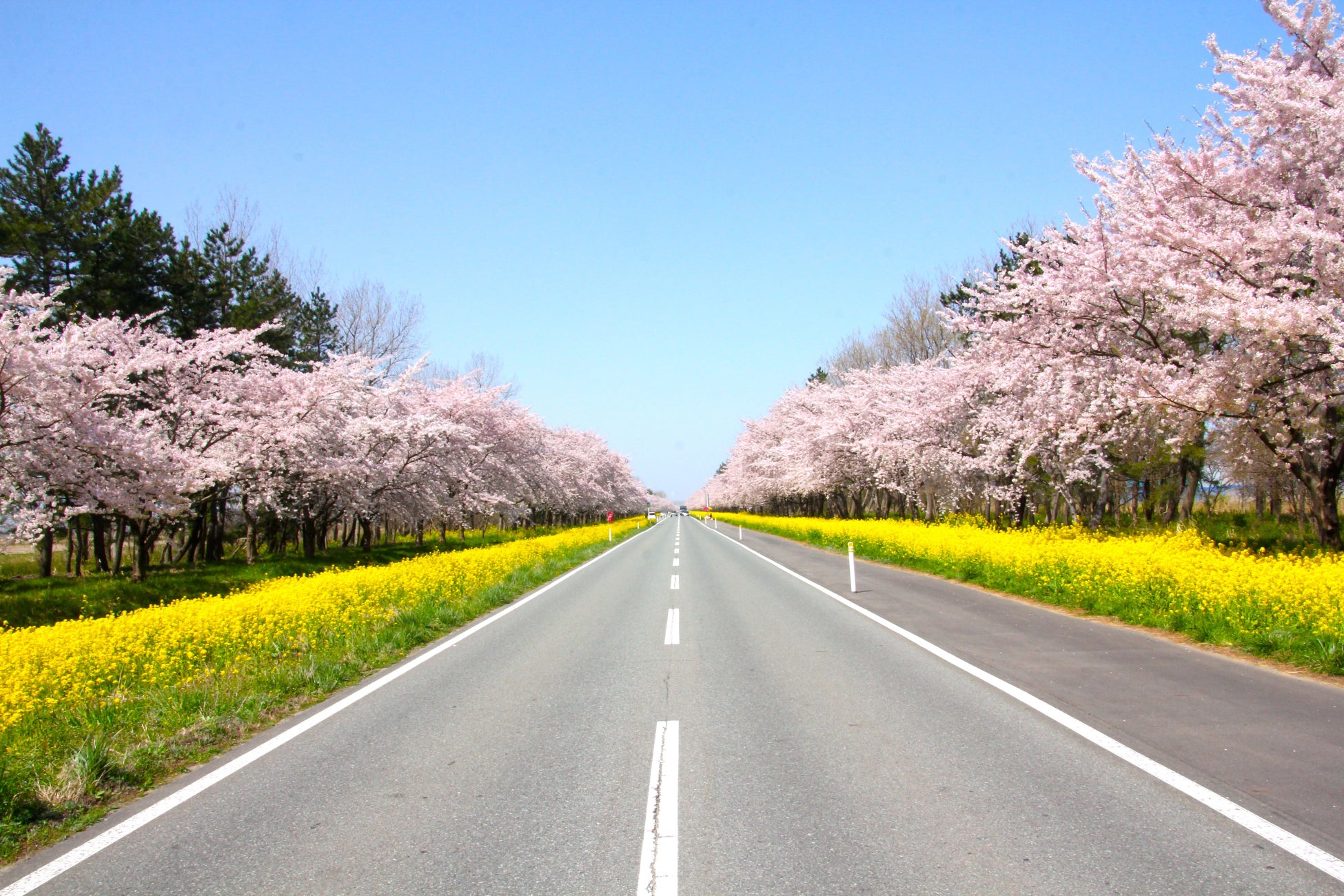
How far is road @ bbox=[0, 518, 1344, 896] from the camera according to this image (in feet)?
11.5

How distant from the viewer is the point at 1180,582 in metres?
10.4

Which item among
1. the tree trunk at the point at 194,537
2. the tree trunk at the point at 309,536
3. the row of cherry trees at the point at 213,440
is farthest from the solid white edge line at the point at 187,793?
the tree trunk at the point at 194,537

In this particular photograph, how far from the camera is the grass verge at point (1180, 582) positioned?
8.14 metres

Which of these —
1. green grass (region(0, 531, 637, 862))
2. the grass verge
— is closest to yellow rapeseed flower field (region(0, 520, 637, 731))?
green grass (region(0, 531, 637, 862))

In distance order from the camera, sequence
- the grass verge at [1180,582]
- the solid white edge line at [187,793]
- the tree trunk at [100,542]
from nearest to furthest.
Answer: the solid white edge line at [187,793]
the grass verge at [1180,582]
the tree trunk at [100,542]

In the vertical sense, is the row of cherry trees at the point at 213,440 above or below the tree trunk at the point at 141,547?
above

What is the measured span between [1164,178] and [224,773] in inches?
607

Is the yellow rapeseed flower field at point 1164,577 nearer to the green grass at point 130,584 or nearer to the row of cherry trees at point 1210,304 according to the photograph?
the row of cherry trees at point 1210,304

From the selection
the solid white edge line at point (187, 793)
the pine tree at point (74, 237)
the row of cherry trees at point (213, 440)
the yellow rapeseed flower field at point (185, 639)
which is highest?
the pine tree at point (74, 237)

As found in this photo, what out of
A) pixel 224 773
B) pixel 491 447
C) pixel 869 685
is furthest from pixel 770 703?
pixel 491 447

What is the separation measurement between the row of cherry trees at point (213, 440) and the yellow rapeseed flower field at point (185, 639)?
5994mm

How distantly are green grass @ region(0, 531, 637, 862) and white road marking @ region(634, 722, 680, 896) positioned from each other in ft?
11.1

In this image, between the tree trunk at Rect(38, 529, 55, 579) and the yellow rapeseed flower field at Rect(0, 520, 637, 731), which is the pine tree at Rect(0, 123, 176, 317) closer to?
the tree trunk at Rect(38, 529, 55, 579)

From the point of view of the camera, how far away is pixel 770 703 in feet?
21.6
